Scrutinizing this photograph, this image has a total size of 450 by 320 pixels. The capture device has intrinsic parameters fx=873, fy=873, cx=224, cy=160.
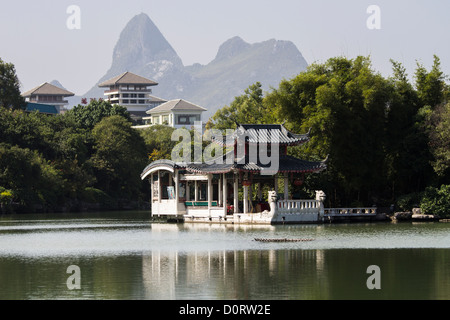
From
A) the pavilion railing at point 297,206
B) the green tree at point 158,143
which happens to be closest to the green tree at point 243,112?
the green tree at point 158,143

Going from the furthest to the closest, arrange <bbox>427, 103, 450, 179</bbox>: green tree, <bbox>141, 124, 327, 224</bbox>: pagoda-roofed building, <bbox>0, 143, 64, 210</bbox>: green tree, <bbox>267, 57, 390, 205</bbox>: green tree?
<bbox>0, 143, 64, 210</bbox>: green tree
<bbox>267, 57, 390, 205</bbox>: green tree
<bbox>427, 103, 450, 179</bbox>: green tree
<bbox>141, 124, 327, 224</bbox>: pagoda-roofed building

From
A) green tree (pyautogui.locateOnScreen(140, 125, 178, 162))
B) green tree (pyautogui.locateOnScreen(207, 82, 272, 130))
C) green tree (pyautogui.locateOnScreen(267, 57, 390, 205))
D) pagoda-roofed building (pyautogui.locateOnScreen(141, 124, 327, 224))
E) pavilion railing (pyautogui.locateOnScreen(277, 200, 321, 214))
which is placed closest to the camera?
pavilion railing (pyautogui.locateOnScreen(277, 200, 321, 214))

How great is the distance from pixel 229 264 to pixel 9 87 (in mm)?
61869

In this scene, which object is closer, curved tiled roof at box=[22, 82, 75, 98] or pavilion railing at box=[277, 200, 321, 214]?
pavilion railing at box=[277, 200, 321, 214]

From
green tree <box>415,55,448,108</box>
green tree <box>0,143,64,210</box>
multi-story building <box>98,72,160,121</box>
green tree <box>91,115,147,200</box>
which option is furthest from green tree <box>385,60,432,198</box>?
multi-story building <box>98,72,160,121</box>

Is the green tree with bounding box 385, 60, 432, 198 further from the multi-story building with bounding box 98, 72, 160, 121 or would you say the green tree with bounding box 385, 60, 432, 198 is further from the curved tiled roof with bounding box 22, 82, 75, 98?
the curved tiled roof with bounding box 22, 82, 75, 98

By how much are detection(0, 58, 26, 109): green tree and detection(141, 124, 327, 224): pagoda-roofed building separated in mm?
39575

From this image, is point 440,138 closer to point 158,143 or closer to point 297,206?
point 297,206

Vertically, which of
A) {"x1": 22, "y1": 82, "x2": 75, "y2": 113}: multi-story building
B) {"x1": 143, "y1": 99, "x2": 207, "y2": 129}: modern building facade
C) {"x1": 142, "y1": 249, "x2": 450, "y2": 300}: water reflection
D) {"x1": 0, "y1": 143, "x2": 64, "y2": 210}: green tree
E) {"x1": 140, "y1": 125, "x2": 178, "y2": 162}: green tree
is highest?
{"x1": 22, "y1": 82, "x2": 75, "y2": 113}: multi-story building

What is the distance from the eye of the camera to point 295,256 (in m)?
26.5

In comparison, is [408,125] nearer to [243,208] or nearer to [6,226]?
[243,208]

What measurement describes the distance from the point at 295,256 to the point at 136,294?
822 cm

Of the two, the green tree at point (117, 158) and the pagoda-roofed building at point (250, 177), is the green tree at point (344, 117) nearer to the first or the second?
the pagoda-roofed building at point (250, 177)

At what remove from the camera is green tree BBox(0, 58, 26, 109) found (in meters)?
81.8
